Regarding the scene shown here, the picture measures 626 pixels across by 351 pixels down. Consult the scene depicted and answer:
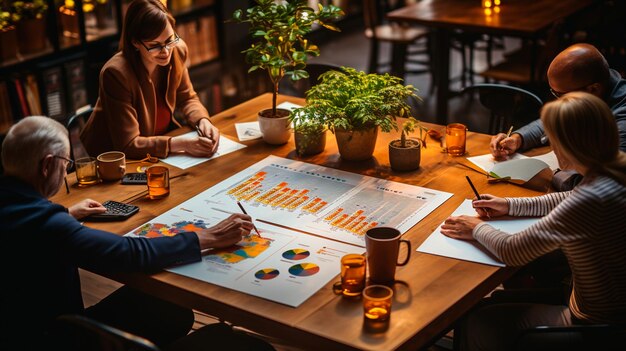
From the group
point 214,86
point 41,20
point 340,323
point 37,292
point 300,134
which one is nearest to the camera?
point 340,323

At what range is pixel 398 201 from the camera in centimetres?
250

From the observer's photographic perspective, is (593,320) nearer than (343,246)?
Yes

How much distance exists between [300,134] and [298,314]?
3.43 ft

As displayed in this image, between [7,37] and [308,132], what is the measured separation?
253 centimetres

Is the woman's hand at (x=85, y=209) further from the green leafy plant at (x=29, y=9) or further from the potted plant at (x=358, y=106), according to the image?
the green leafy plant at (x=29, y=9)

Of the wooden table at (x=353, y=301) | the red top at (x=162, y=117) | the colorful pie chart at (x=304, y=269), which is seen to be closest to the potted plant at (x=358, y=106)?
the wooden table at (x=353, y=301)

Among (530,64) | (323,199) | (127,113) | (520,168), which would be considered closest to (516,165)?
(520,168)

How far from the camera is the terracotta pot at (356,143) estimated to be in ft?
8.93

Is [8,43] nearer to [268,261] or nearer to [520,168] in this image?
[268,261]

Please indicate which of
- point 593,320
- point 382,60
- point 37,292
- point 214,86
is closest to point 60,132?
point 37,292

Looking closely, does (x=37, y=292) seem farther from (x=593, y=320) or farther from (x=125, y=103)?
(x=593, y=320)

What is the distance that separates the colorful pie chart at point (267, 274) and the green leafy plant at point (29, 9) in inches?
121

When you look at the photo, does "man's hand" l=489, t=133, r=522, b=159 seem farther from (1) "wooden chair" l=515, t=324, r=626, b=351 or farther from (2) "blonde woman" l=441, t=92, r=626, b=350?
(1) "wooden chair" l=515, t=324, r=626, b=351

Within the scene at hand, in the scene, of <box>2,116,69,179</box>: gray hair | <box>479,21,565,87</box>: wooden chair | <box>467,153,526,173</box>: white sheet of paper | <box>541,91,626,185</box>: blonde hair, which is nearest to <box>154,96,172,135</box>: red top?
<box>2,116,69,179</box>: gray hair
